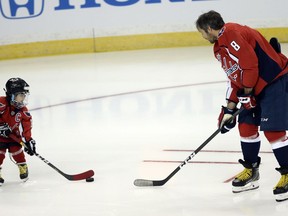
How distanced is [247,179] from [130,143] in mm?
1512

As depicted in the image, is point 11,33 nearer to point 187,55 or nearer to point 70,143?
point 187,55

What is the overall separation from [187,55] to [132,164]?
519 cm

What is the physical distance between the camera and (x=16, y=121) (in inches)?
169

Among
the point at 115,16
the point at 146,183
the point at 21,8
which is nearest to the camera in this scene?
the point at 146,183

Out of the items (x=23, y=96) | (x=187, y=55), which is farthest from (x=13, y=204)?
(x=187, y=55)

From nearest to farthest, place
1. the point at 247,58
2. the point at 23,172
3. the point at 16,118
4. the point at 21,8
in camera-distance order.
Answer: the point at 247,58
the point at 16,118
the point at 23,172
the point at 21,8

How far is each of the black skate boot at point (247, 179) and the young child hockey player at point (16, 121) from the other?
4.07 feet

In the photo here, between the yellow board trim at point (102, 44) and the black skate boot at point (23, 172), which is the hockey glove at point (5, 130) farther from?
the yellow board trim at point (102, 44)

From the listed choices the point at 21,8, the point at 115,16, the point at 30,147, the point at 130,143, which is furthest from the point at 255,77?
the point at 21,8

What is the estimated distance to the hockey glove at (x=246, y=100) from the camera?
366cm

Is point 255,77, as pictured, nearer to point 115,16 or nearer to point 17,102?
point 17,102

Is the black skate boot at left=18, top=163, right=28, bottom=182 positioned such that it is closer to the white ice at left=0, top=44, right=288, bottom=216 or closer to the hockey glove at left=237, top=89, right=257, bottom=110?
the white ice at left=0, top=44, right=288, bottom=216

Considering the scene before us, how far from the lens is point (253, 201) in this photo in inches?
149

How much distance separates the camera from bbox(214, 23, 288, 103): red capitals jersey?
356 centimetres
